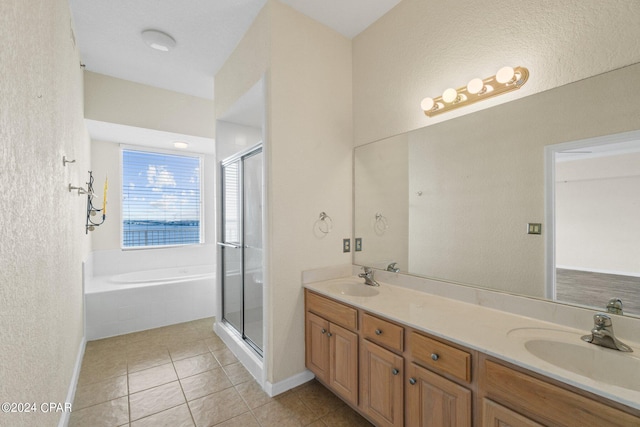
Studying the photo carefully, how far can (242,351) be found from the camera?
251 cm

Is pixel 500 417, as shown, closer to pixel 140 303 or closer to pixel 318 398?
pixel 318 398

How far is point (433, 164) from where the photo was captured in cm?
192

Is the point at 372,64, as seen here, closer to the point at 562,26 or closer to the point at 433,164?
the point at 433,164

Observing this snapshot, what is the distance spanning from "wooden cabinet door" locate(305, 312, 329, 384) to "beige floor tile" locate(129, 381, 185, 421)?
3.20ft

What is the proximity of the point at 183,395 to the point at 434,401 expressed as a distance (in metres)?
1.82

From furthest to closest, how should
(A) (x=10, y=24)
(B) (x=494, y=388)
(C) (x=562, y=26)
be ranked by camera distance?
(C) (x=562, y=26)
(B) (x=494, y=388)
(A) (x=10, y=24)

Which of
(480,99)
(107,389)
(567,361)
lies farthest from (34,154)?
(567,361)

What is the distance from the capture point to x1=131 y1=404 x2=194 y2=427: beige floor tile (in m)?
1.77

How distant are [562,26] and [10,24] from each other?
2.26m

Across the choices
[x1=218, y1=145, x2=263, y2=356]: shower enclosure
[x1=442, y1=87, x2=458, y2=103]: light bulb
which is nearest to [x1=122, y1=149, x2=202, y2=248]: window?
[x1=218, y1=145, x2=263, y2=356]: shower enclosure

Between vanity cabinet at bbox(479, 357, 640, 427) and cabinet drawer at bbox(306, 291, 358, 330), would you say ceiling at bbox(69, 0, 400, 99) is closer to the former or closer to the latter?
cabinet drawer at bbox(306, 291, 358, 330)

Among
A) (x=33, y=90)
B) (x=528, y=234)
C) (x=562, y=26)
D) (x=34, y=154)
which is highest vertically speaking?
(x=562, y=26)

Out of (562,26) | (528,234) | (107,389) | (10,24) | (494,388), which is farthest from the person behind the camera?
(107,389)

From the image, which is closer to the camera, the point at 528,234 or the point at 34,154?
the point at 34,154
